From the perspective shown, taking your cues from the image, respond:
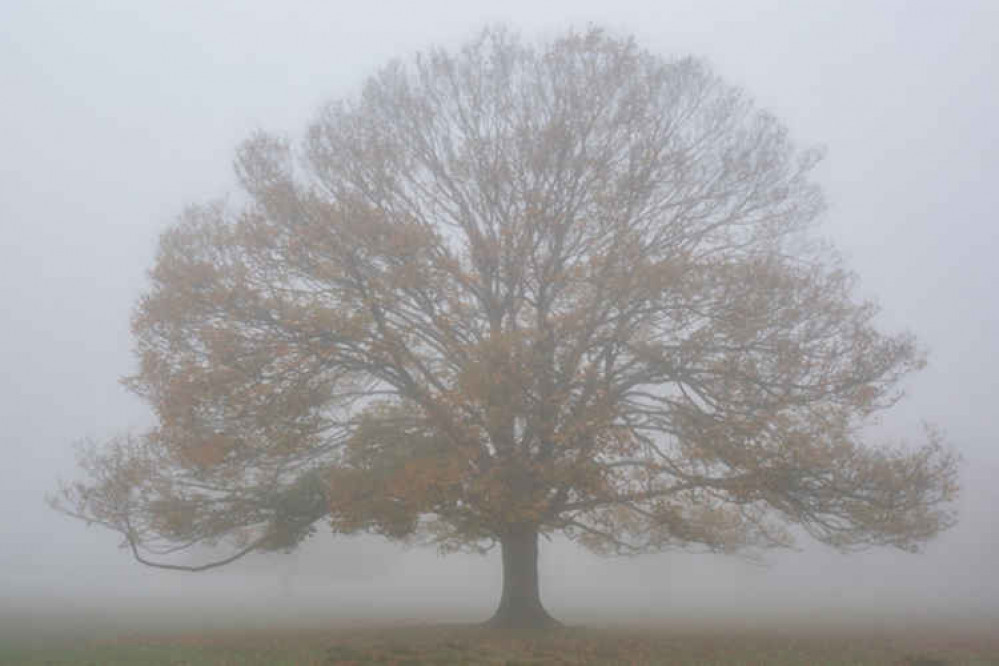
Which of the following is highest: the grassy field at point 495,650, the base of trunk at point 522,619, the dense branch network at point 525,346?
the dense branch network at point 525,346

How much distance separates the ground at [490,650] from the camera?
38.7 feet

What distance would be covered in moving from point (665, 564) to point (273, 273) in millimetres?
52621

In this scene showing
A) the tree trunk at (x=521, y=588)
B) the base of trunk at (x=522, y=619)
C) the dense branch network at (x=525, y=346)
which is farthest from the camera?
the tree trunk at (x=521, y=588)

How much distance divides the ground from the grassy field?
2cm

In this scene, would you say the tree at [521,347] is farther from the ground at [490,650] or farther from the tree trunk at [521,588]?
the ground at [490,650]

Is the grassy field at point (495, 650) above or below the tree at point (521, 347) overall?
below

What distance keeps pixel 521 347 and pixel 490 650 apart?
540 centimetres

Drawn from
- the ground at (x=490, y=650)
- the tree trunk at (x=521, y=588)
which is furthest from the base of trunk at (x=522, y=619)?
the ground at (x=490, y=650)

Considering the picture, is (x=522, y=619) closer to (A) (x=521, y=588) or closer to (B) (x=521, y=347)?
(A) (x=521, y=588)

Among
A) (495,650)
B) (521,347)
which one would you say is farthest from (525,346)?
(495,650)

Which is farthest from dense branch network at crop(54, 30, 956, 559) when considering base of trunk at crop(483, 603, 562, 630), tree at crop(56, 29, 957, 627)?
base of trunk at crop(483, 603, 562, 630)

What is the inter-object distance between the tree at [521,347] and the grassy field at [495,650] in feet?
6.93

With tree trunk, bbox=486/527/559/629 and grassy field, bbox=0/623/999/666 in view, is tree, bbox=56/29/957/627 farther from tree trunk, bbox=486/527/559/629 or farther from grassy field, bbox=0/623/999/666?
grassy field, bbox=0/623/999/666

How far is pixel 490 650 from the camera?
40.8 ft
